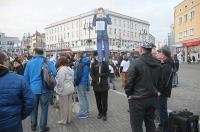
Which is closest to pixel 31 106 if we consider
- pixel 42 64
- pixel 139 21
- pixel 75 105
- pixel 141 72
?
pixel 141 72

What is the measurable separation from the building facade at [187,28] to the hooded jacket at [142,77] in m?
42.5

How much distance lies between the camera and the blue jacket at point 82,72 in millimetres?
6883

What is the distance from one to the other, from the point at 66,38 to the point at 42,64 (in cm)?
8772

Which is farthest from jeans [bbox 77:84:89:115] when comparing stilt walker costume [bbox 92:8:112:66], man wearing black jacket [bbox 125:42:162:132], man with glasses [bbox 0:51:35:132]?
man with glasses [bbox 0:51:35:132]

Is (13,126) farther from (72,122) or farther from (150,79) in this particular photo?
(72,122)

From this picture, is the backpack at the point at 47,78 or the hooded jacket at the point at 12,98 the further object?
the backpack at the point at 47,78

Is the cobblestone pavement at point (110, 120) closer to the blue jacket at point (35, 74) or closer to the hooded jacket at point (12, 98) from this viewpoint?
the blue jacket at point (35, 74)

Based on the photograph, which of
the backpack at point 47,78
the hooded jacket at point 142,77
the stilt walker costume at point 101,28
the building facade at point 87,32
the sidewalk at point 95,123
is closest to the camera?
the hooded jacket at point 142,77

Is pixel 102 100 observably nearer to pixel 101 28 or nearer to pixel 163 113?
pixel 163 113

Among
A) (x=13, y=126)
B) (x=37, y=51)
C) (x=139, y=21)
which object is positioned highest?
(x=139, y=21)

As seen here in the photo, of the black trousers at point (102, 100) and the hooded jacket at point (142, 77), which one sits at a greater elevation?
the hooded jacket at point (142, 77)

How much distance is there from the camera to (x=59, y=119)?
696 centimetres

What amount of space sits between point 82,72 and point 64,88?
88cm

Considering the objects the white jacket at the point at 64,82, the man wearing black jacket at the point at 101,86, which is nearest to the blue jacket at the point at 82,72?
the man wearing black jacket at the point at 101,86
